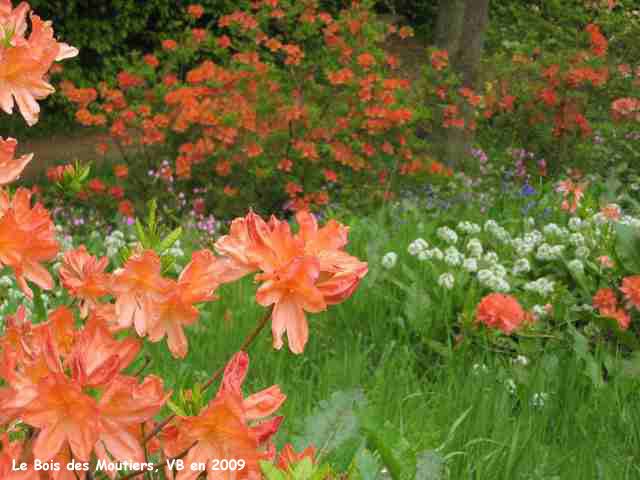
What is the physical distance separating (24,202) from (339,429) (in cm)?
76

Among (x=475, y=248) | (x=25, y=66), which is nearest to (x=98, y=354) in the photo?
(x=25, y=66)

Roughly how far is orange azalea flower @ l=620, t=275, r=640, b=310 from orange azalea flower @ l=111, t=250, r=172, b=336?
2.51m

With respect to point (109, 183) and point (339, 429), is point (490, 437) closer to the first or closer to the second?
point (339, 429)

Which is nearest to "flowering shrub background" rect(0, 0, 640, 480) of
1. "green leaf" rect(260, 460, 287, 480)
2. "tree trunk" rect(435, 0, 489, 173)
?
"green leaf" rect(260, 460, 287, 480)

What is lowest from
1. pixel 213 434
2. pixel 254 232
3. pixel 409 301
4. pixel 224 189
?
pixel 224 189

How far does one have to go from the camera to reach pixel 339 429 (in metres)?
1.71

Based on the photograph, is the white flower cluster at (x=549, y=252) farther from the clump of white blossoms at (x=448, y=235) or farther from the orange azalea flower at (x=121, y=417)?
the orange azalea flower at (x=121, y=417)

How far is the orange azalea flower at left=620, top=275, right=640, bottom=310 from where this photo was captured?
10.7ft

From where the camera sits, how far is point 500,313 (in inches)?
122

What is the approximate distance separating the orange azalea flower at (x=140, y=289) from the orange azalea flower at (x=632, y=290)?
2.51 metres

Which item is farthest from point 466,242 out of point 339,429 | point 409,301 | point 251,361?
point 339,429

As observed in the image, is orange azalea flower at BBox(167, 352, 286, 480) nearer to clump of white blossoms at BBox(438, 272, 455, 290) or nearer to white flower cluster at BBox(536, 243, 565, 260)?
clump of white blossoms at BBox(438, 272, 455, 290)

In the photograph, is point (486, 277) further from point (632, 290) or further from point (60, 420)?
point (60, 420)

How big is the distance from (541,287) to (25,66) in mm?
2577
